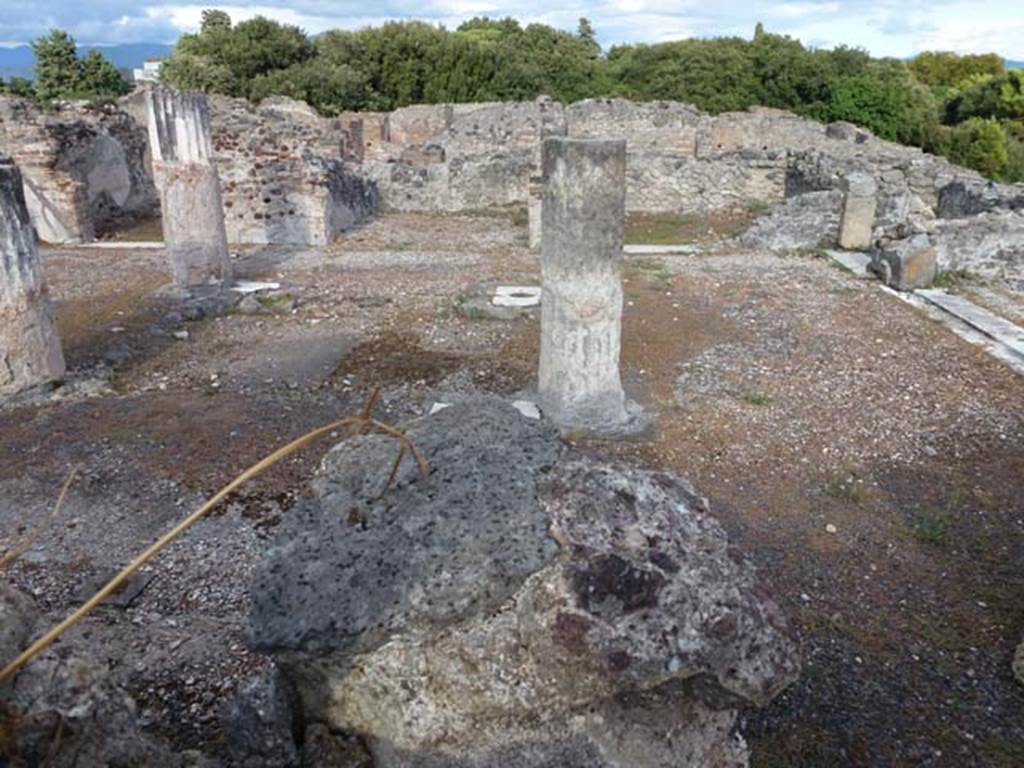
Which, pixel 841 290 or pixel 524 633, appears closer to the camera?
pixel 524 633

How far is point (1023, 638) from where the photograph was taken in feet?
13.9

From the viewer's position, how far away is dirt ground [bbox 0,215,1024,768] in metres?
3.92

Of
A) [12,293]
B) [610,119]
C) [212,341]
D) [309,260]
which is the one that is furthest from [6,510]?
[610,119]

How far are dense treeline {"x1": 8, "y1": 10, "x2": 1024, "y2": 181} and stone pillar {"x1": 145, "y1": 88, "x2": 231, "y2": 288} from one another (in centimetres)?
2137

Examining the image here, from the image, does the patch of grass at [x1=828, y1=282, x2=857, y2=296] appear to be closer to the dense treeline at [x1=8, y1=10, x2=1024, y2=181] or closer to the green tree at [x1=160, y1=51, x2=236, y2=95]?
the dense treeline at [x1=8, y1=10, x2=1024, y2=181]

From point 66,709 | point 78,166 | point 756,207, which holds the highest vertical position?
point 78,166

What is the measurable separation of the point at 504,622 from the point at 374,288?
978cm

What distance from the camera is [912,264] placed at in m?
11.1

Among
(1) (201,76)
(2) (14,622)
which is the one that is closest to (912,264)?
(2) (14,622)

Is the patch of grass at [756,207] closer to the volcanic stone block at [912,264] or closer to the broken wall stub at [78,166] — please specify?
the volcanic stone block at [912,264]

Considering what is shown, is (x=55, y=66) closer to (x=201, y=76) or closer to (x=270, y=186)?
(x=201, y=76)

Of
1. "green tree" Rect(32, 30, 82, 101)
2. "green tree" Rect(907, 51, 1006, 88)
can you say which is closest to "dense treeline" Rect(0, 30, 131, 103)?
"green tree" Rect(32, 30, 82, 101)

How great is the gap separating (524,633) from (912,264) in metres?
10.7

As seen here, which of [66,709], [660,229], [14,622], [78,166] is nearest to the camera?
[66,709]
